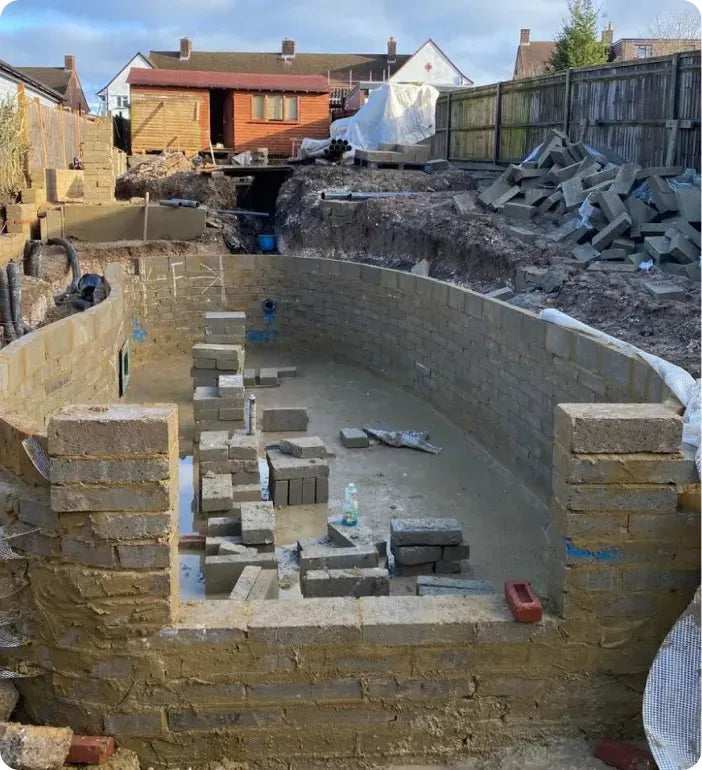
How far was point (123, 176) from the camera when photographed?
25688mm

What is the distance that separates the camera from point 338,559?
6215 millimetres

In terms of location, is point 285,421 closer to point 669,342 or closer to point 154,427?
point 669,342

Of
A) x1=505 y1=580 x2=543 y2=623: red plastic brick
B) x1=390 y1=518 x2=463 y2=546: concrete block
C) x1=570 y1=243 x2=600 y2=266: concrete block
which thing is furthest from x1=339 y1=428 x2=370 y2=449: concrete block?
x1=505 y1=580 x2=543 y2=623: red plastic brick

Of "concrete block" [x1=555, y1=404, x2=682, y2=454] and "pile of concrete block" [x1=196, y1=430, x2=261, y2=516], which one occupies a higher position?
"concrete block" [x1=555, y1=404, x2=682, y2=454]

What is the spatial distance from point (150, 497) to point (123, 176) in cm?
2377

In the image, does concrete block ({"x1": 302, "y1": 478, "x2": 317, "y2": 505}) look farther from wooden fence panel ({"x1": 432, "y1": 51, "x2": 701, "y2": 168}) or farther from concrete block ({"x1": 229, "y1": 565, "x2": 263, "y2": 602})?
wooden fence panel ({"x1": 432, "y1": 51, "x2": 701, "y2": 168})

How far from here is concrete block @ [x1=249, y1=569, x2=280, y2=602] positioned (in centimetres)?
552

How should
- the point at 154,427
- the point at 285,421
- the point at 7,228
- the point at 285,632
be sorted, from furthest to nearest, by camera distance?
1. the point at 7,228
2. the point at 285,421
3. the point at 285,632
4. the point at 154,427

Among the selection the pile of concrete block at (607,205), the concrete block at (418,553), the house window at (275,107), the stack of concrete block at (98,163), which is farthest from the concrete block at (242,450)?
the house window at (275,107)

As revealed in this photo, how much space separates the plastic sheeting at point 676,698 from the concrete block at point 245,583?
2674 millimetres

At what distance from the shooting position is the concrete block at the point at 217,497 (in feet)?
24.7

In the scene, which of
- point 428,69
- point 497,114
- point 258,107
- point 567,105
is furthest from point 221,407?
point 428,69

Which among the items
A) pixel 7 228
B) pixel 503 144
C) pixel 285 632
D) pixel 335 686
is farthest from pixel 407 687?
pixel 503 144

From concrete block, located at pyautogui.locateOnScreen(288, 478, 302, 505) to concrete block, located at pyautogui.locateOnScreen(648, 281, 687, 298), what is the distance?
5.89m
